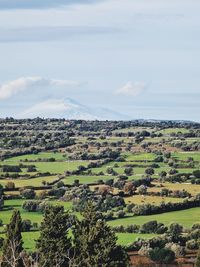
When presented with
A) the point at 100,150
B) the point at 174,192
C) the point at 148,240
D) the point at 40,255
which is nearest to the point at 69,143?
the point at 100,150

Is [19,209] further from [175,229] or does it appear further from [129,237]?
[175,229]

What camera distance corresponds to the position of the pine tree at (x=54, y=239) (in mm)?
61684

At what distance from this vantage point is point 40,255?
6328 cm

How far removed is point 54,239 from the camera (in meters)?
62.5

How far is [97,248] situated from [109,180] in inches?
2645

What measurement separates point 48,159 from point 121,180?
115 ft

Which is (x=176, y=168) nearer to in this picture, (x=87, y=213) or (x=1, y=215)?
(x=1, y=215)

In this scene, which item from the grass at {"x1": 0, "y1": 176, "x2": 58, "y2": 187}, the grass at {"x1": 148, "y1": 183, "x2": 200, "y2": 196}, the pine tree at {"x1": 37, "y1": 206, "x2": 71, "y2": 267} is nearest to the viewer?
the pine tree at {"x1": 37, "y1": 206, "x2": 71, "y2": 267}

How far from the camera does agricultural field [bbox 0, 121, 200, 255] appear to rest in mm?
102375

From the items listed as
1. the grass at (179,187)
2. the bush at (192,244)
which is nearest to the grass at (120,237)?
the bush at (192,244)

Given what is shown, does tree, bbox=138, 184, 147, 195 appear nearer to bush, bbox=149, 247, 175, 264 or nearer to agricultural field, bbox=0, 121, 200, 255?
agricultural field, bbox=0, 121, 200, 255

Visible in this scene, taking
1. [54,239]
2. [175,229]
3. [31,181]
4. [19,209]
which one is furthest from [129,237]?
[31,181]

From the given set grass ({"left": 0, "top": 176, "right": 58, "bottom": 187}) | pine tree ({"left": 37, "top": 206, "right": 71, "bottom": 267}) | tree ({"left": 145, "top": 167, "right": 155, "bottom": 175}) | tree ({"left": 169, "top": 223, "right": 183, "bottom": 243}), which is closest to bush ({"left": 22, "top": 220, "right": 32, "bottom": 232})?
tree ({"left": 169, "top": 223, "right": 183, "bottom": 243})

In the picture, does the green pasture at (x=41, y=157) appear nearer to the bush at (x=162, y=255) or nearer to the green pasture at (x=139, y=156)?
the green pasture at (x=139, y=156)
